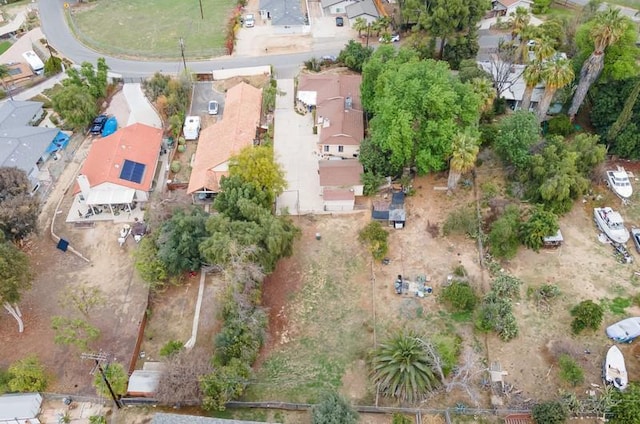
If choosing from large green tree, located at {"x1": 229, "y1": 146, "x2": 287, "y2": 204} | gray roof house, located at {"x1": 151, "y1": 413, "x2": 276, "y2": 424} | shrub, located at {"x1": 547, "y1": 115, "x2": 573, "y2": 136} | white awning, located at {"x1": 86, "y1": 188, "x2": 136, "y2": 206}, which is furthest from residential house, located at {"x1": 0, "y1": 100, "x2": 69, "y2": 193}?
shrub, located at {"x1": 547, "y1": 115, "x2": 573, "y2": 136}

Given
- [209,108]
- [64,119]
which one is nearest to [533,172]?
[209,108]

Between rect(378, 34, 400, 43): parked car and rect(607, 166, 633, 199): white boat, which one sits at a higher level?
rect(378, 34, 400, 43): parked car

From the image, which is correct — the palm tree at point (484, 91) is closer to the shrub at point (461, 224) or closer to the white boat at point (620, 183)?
the shrub at point (461, 224)

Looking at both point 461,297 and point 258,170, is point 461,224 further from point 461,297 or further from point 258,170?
point 258,170

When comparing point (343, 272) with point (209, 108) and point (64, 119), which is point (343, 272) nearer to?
point (209, 108)

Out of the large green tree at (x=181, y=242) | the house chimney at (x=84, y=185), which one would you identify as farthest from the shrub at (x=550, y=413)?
the house chimney at (x=84, y=185)

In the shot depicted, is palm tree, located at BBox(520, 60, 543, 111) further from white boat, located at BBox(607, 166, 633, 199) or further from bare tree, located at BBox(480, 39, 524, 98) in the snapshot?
white boat, located at BBox(607, 166, 633, 199)
